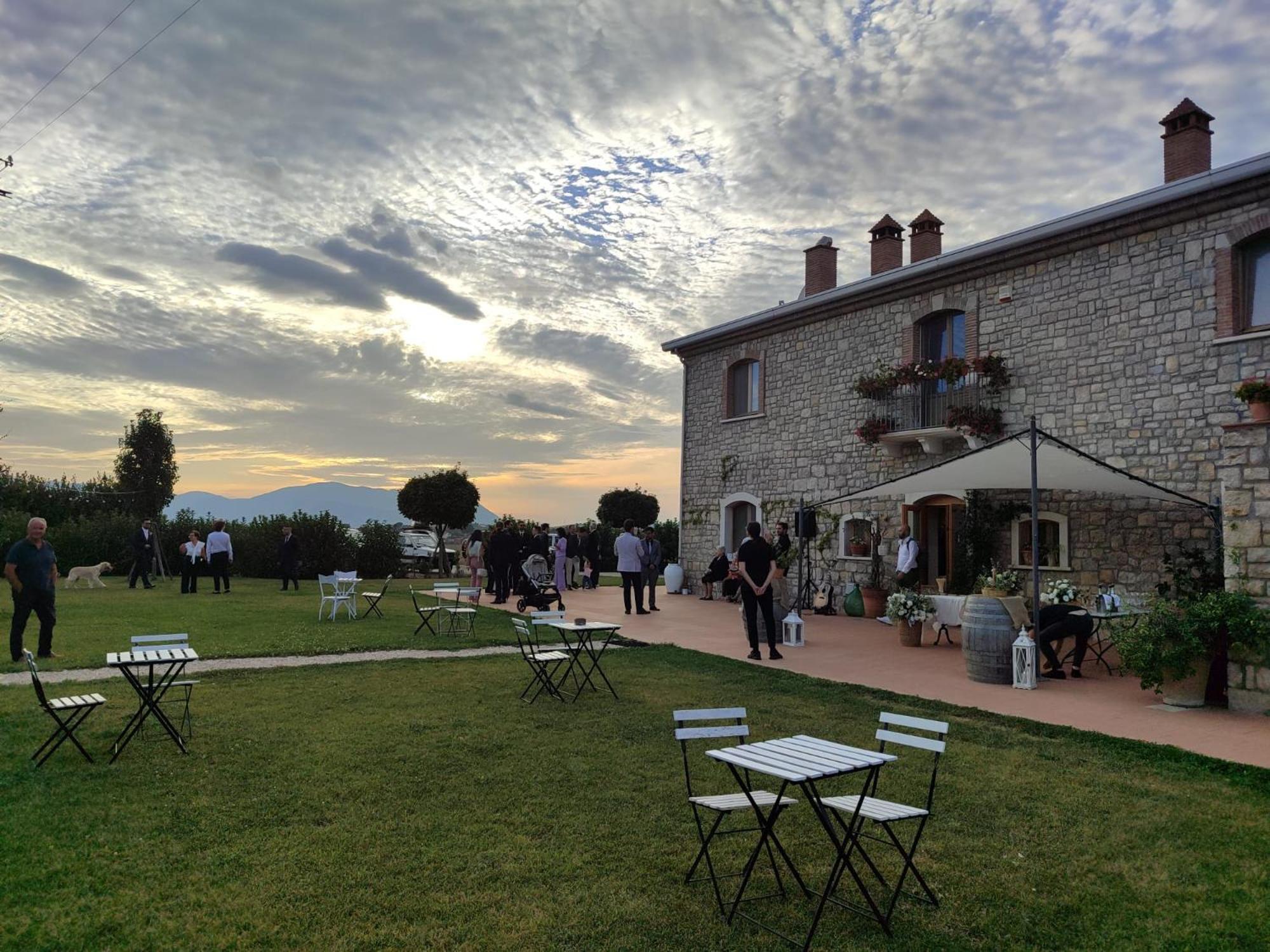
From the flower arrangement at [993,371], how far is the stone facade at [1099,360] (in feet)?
0.40

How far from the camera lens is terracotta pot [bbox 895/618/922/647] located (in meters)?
11.1

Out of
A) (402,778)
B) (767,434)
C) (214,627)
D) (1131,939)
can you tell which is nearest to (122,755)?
(402,778)

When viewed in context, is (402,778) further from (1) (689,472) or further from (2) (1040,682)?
(1) (689,472)

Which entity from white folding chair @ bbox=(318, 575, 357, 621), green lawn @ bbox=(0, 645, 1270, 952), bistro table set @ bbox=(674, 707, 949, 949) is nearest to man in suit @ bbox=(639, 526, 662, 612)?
white folding chair @ bbox=(318, 575, 357, 621)

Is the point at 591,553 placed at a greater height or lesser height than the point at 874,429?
lesser

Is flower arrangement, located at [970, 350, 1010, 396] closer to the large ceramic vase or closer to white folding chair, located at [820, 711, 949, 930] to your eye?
the large ceramic vase

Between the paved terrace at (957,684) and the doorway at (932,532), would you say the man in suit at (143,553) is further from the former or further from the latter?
the doorway at (932,532)

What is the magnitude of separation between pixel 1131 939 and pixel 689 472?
16565mm

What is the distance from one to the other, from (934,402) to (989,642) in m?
6.17

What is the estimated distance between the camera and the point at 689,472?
1962cm

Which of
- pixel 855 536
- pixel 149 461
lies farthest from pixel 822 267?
pixel 149 461

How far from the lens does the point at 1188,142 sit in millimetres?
11844

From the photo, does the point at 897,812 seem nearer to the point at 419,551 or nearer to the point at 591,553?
the point at 591,553

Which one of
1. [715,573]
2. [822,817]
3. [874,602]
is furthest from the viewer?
[715,573]
